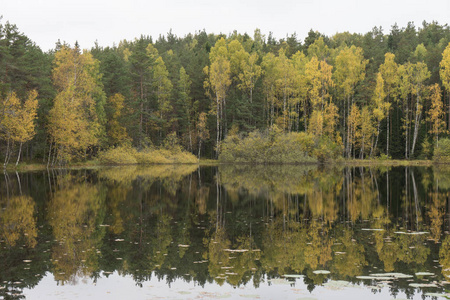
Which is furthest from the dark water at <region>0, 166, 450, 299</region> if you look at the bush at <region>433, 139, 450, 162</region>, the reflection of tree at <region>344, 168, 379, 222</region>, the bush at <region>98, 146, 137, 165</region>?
the bush at <region>433, 139, 450, 162</region>

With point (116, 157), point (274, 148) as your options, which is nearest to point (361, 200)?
point (274, 148)

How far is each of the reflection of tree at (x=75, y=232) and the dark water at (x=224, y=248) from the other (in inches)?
1.5

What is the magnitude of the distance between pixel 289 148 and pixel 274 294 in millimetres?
55630

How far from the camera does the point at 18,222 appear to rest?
623 inches

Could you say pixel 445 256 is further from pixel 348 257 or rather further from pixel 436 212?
pixel 436 212

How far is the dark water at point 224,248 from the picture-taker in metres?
8.79

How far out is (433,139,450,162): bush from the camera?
64.1m

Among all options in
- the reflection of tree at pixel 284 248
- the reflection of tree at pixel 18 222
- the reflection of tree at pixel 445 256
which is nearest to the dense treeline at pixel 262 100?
the reflection of tree at pixel 18 222

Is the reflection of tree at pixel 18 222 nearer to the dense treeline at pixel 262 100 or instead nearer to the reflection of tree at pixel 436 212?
the reflection of tree at pixel 436 212

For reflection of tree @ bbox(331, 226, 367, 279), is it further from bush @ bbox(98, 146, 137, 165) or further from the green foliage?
bush @ bbox(98, 146, 137, 165)

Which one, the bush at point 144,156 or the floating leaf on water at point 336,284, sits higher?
the bush at point 144,156

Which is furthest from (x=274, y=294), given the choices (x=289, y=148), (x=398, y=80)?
(x=398, y=80)

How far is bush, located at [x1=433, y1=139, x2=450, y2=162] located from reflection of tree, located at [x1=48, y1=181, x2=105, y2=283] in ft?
180

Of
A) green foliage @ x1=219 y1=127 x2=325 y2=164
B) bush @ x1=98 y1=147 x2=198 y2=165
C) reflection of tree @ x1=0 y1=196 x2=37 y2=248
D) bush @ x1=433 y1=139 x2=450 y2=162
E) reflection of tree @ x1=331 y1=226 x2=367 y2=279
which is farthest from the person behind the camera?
bush @ x1=433 y1=139 x2=450 y2=162
